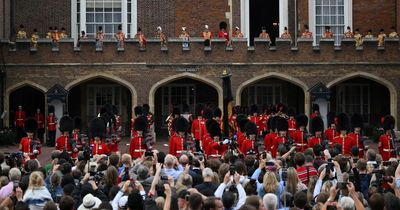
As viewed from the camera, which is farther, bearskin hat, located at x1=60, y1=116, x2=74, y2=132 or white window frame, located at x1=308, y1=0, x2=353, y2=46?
white window frame, located at x1=308, y1=0, x2=353, y2=46

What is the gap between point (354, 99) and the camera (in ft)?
131

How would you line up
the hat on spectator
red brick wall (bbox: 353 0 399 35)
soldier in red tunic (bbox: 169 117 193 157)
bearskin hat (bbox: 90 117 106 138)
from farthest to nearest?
red brick wall (bbox: 353 0 399 35)
soldier in red tunic (bbox: 169 117 193 157)
bearskin hat (bbox: 90 117 106 138)
the hat on spectator

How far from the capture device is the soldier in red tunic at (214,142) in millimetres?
21719

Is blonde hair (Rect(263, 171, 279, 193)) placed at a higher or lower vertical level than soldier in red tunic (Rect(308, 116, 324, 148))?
lower

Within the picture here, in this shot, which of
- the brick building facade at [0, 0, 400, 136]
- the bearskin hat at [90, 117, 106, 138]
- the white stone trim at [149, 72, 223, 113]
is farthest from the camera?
the white stone trim at [149, 72, 223, 113]

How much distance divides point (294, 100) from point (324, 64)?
3317 mm

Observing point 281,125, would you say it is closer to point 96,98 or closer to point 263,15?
point 96,98

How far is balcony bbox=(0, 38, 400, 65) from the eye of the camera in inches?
1447

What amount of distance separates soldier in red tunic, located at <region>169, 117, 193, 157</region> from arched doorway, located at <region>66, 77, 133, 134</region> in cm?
1573

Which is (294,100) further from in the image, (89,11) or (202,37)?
(89,11)

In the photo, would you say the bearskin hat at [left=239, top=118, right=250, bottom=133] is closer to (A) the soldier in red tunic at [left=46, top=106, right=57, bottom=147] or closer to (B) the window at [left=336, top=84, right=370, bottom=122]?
(A) the soldier in red tunic at [left=46, top=106, right=57, bottom=147]

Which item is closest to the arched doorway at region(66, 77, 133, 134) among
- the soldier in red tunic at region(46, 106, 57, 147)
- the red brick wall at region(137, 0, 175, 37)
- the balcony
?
the balcony

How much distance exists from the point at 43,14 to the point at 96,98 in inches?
180

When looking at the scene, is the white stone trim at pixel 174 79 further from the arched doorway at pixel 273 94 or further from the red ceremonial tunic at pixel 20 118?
the red ceremonial tunic at pixel 20 118
